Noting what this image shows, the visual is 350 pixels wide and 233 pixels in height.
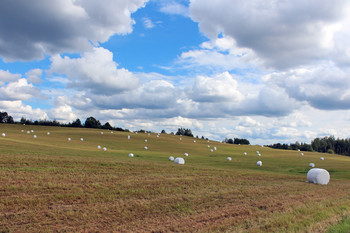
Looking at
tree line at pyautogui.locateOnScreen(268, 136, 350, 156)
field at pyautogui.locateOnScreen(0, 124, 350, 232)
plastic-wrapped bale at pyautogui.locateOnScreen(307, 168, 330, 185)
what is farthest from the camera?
tree line at pyautogui.locateOnScreen(268, 136, 350, 156)

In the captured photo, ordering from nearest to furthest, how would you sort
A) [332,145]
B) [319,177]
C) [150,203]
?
[150,203], [319,177], [332,145]

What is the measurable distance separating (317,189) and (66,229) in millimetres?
17573

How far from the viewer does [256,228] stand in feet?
34.1

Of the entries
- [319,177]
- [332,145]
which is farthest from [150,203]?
[332,145]

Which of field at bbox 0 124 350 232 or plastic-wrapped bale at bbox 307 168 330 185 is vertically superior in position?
plastic-wrapped bale at bbox 307 168 330 185

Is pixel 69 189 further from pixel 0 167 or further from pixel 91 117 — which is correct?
pixel 91 117

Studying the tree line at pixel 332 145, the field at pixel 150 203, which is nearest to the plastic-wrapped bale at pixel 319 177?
the field at pixel 150 203

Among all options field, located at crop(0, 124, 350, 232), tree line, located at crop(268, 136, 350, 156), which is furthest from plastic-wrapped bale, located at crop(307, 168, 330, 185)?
tree line, located at crop(268, 136, 350, 156)

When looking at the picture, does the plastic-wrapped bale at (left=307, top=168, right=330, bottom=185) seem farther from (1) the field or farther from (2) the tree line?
(2) the tree line

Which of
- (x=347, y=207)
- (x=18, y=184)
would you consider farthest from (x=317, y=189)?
(x=18, y=184)

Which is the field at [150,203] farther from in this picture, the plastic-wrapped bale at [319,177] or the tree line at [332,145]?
the tree line at [332,145]

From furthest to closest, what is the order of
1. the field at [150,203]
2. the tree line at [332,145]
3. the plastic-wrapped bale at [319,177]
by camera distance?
the tree line at [332,145]
the plastic-wrapped bale at [319,177]
the field at [150,203]

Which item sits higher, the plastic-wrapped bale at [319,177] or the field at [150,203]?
the plastic-wrapped bale at [319,177]

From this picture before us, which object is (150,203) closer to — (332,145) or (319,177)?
(319,177)
